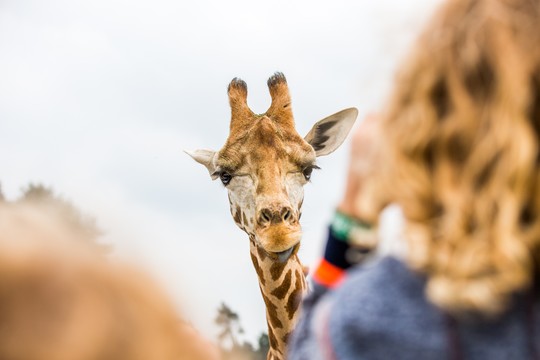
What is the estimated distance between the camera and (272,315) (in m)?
6.32

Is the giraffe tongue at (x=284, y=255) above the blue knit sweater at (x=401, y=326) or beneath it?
beneath

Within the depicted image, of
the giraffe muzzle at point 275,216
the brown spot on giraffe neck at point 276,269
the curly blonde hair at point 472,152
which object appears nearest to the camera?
the curly blonde hair at point 472,152

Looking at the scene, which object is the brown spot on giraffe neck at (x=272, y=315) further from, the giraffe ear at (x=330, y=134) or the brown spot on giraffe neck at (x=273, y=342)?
the giraffe ear at (x=330, y=134)

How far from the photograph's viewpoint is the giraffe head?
5.97 meters

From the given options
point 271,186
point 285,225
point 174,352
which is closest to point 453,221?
point 174,352

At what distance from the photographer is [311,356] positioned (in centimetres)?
142

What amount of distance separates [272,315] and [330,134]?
7.36 ft

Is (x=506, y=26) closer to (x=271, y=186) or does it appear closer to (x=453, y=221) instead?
(x=453, y=221)

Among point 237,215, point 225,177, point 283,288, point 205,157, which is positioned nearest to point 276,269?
point 283,288

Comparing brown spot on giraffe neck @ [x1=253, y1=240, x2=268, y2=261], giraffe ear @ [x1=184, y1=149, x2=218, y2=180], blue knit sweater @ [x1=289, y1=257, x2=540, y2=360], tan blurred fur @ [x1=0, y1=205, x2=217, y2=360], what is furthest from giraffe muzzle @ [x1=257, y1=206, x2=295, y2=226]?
tan blurred fur @ [x1=0, y1=205, x2=217, y2=360]

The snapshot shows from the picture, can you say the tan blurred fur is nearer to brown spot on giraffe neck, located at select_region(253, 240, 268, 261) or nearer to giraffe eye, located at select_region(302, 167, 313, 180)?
brown spot on giraffe neck, located at select_region(253, 240, 268, 261)

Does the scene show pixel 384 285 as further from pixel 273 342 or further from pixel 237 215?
pixel 237 215

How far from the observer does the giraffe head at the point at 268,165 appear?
5973 mm

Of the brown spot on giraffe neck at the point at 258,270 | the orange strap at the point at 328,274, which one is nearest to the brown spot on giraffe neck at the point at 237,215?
the brown spot on giraffe neck at the point at 258,270
